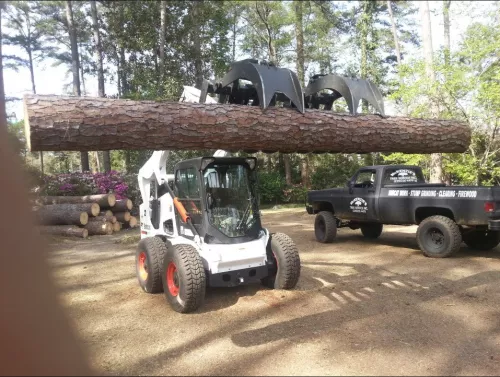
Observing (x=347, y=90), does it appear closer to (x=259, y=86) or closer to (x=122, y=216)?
(x=259, y=86)

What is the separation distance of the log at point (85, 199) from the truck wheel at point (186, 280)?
8.78 m

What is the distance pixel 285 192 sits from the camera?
2198 centimetres

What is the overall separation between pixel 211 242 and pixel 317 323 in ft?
5.87

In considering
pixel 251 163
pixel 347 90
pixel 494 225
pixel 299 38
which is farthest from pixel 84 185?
pixel 299 38

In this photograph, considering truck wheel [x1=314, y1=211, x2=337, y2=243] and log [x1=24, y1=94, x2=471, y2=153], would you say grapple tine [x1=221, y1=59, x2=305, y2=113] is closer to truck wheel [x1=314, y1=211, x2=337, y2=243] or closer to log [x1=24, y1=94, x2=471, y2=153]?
log [x1=24, y1=94, x2=471, y2=153]

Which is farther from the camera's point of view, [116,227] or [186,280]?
[116,227]

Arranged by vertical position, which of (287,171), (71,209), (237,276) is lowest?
(237,276)

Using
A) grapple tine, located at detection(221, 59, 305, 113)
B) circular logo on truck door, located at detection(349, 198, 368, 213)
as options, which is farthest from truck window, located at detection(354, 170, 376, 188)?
grapple tine, located at detection(221, 59, 305, 113)

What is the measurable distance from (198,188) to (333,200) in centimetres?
548

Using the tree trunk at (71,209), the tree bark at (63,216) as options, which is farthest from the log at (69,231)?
the tree trunk at (71,209)

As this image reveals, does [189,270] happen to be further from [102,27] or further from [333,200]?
[102,27]

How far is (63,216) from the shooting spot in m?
12.5

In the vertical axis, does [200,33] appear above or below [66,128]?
above

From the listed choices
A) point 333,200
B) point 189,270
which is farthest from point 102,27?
point 189,270
